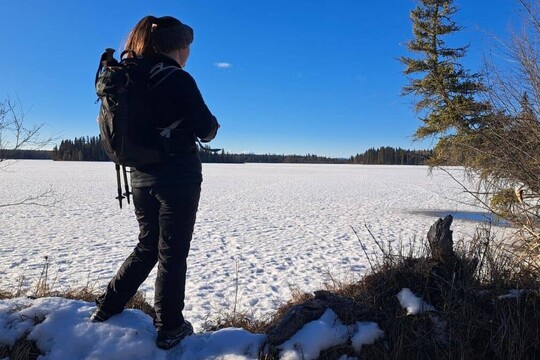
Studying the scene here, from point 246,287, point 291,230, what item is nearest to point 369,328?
point 246,287

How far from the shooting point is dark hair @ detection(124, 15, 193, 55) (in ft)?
8.57

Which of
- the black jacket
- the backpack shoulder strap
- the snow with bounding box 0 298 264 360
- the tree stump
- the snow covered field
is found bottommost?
the snow covered field

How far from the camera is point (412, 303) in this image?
2.79 metres

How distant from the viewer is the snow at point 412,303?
9.00 ft

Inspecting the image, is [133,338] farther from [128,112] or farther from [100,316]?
[128,112]

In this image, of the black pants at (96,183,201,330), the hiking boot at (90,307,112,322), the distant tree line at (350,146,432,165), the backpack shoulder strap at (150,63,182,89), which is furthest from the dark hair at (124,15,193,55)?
the distant tree line at (350,146,432,165)

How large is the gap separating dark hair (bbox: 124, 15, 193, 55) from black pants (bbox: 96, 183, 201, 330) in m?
0.94

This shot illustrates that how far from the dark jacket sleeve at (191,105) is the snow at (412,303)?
1.82 metres

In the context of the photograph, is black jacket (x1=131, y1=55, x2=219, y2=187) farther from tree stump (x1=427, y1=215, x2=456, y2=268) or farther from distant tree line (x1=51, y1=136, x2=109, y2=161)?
distant tree line (x1=51, y1=136, x2=109, y2=161)

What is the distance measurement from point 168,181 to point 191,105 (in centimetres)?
50

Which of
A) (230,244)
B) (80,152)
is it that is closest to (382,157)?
(80,152)

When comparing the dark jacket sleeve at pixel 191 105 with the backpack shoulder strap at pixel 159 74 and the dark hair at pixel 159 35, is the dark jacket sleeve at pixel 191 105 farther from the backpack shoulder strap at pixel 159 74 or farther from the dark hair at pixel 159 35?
the dark hair at pixel 159 35

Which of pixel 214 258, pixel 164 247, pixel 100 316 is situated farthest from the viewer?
pixel 214 258

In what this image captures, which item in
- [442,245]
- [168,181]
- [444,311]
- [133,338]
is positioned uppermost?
[168,181]
